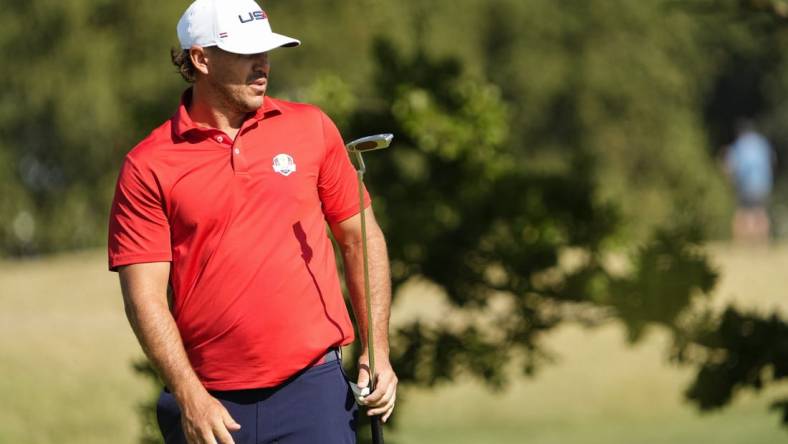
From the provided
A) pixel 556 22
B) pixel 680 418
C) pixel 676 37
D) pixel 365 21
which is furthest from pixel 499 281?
pixel 676 37

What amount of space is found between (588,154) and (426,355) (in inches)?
66.3

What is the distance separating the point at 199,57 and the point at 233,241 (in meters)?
0.52

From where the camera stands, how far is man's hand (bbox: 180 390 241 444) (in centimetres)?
400

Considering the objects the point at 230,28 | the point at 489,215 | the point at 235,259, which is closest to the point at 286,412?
the point at 235,259

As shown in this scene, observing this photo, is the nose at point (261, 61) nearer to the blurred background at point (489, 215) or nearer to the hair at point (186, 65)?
the hair at point (186, 65)

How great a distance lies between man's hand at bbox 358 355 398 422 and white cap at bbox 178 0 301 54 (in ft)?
2.86

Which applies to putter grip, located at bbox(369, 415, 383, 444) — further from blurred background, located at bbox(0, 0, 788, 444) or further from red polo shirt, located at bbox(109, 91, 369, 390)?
blurred background, located at bbox(0, 0, 788, 444)

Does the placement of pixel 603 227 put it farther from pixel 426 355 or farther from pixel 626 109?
pixel 626 109

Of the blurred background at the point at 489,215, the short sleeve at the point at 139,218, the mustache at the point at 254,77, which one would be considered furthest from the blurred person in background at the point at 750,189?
the short sleeve at the point at 139,218

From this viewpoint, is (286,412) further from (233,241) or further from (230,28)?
(230,28)

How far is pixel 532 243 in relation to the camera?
29.5ft

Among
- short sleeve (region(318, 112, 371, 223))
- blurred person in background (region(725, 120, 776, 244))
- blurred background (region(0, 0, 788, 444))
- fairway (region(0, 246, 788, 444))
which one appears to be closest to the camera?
short sleeve (region(318, 112, 371, 223))

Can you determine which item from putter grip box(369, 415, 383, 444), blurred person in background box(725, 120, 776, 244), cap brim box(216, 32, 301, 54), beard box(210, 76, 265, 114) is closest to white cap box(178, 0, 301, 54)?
cap brim box(216, 32, 301, 54)

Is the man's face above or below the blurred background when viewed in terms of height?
above
